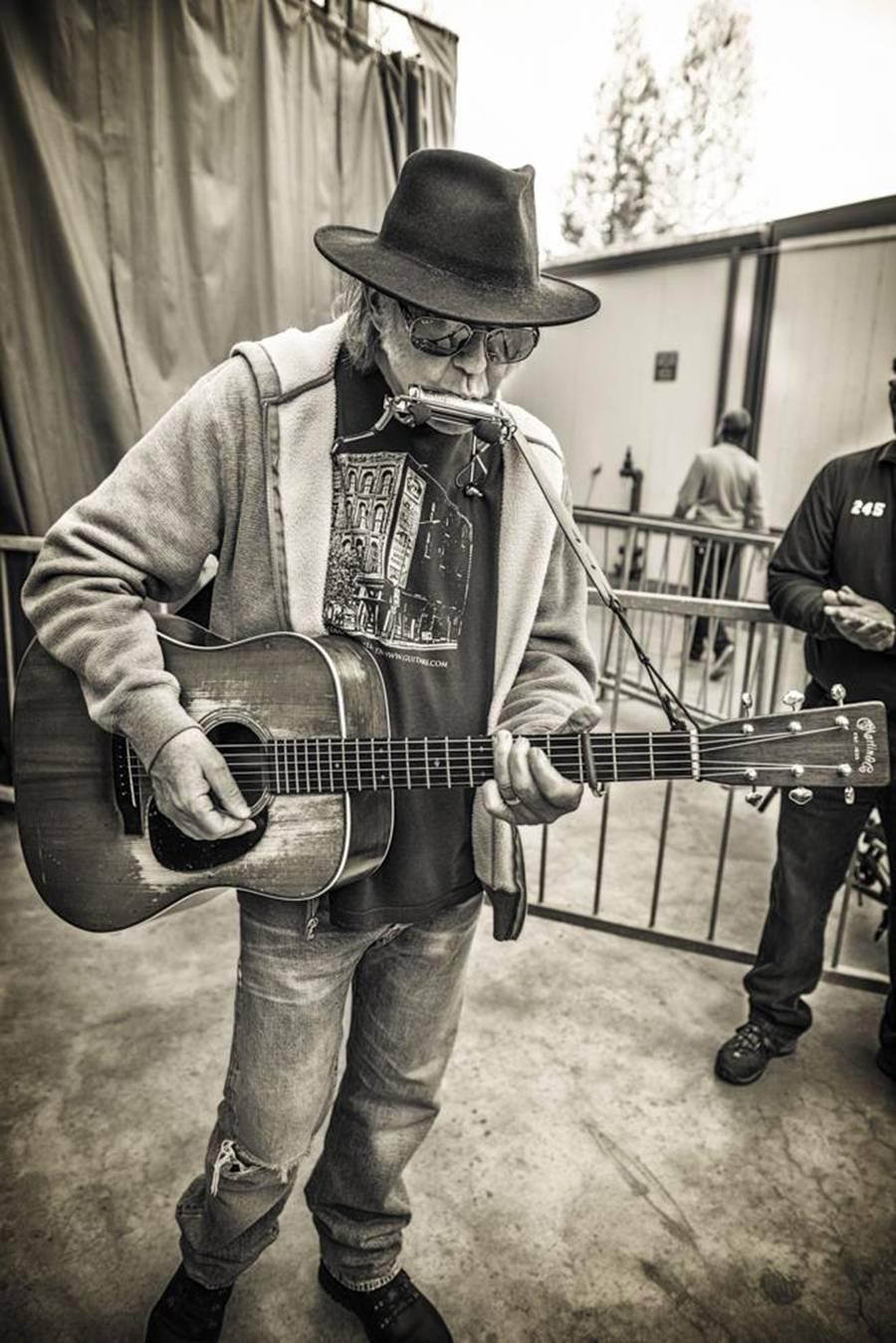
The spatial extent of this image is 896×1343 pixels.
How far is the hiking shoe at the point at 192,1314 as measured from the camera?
5.45 feet

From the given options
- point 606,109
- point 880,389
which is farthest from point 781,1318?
point 606,109

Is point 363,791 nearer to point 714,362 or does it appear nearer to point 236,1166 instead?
point 236,1166

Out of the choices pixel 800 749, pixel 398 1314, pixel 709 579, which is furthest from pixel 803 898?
pixel 709 579

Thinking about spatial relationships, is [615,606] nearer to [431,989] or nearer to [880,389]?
[431,989]

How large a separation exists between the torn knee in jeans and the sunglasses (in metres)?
1.42

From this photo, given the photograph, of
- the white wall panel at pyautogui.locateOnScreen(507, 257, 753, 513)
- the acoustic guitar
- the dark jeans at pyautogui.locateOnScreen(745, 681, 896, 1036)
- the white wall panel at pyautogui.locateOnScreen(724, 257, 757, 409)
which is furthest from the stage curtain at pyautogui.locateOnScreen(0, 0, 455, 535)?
the white wall panel at pyautogui.locateOnScreen(724, 257, 757, 409)

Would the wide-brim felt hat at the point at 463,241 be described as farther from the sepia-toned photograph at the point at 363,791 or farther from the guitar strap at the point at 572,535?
the guitar strap at the point at 572,535

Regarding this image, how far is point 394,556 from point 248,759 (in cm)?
44

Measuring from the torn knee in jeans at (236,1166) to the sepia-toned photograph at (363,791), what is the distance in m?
0.01

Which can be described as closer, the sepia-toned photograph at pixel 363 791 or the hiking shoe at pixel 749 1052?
the sepia-toned photograph at pixel 363 791

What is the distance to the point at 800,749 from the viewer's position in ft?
4.71

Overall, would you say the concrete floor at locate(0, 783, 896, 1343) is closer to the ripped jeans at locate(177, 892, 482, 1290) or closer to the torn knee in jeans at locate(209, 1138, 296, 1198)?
the ripped jeans at locate(177, 892, 482, 1290)

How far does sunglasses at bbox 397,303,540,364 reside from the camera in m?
1.37

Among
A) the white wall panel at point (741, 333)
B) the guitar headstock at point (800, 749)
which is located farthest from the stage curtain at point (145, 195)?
the white wall panel at point (741, 333)
